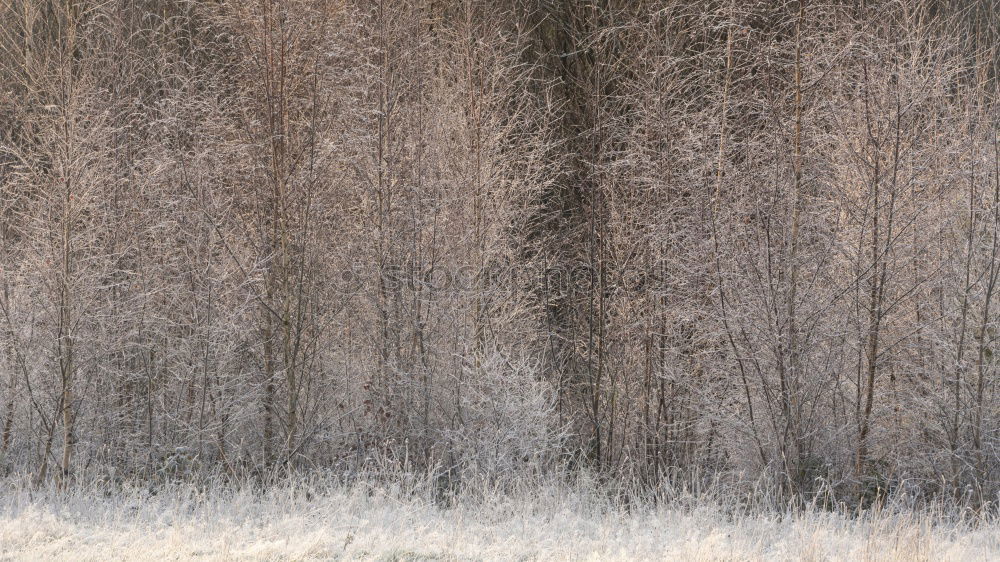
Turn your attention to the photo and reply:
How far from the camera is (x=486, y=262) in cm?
1133

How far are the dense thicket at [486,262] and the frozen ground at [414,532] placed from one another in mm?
1529

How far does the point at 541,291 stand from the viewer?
12883mm

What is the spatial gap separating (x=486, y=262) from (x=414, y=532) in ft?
19.9

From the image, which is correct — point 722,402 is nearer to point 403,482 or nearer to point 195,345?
point 403,482

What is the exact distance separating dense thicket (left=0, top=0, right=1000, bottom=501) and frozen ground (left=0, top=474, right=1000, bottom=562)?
1529 millimetres

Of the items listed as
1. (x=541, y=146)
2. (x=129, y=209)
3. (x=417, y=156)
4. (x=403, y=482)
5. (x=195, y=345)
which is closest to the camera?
(x=403, y=482)

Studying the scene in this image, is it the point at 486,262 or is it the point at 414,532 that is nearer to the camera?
the point at 414,532

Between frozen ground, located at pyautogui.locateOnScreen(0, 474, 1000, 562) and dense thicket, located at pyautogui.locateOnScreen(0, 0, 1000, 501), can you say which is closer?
frozen ground, located at pyautogui.locateOnScreen(0, 474, 1000, 562)

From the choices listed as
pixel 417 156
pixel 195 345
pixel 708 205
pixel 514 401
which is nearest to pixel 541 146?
pixel 417 156

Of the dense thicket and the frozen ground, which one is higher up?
the dense thicket

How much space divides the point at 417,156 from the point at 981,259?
694 cm

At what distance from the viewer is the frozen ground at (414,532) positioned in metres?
4.88

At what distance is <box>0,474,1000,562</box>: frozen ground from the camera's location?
488 centimetres

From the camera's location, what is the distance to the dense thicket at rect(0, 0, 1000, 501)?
8234 millimetres
